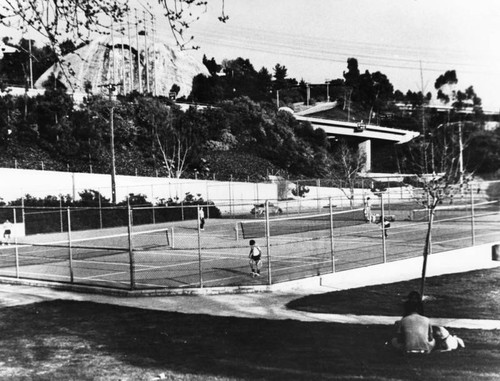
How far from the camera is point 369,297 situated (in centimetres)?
1373

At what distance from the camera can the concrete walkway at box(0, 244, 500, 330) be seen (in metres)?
11.5

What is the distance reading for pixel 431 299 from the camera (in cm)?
1327

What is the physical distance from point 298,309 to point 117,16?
22.6 feet

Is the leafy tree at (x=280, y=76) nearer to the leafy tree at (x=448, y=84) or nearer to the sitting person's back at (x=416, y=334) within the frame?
the leafy tree at (x=448, y=84)

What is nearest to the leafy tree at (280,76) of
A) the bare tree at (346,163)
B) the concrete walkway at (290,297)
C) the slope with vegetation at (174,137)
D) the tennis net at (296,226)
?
the slope with vegetation at (174,137)

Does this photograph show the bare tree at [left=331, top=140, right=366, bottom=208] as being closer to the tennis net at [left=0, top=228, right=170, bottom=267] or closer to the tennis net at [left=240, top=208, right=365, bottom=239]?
the tennis net at [left=240, top=208, right=365, bottom=239]

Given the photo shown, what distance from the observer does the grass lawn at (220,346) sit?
24.2 feet

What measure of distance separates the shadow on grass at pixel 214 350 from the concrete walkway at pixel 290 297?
82 cm

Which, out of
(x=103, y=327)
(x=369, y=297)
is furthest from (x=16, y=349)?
(x=369, y=297)

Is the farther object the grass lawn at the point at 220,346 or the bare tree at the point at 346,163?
the bare tree at the point at 346,163

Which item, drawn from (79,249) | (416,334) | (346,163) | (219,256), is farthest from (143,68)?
(416,334)

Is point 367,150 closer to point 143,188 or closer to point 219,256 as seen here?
point 143,188

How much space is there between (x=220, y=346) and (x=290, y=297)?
210 inches

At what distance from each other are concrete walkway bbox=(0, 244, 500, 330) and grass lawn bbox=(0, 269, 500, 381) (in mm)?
610
